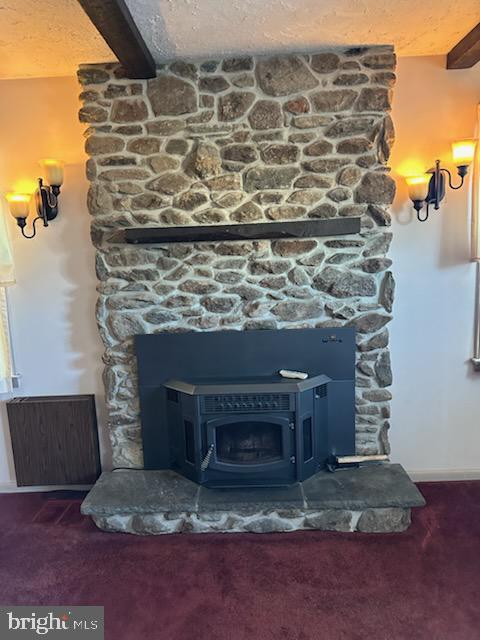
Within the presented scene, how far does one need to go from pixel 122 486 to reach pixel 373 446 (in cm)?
157

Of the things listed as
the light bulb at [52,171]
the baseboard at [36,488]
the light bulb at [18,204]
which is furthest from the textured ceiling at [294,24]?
the baseboard at [36,488]

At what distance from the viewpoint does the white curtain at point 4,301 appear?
280 cm

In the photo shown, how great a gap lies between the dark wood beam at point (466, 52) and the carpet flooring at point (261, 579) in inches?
103

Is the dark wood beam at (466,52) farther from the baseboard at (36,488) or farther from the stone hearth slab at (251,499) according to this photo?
the baseboard at (36,488)

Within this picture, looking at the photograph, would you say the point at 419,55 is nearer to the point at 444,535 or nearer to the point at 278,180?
the point at 278,180

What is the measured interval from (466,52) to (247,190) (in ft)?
4.64

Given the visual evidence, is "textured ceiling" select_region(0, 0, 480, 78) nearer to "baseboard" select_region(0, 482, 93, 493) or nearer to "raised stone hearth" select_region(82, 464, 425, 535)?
"raised stone hearth" select_region(82, 464, 425, 535)

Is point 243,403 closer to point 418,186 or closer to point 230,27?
point 418,186

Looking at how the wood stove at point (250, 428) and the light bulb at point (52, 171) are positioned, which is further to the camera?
the light bulb at point (52, 171)

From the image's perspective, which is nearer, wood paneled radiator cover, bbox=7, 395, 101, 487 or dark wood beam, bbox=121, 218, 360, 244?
dark wood beam, bbox=121, 218, 360, 244

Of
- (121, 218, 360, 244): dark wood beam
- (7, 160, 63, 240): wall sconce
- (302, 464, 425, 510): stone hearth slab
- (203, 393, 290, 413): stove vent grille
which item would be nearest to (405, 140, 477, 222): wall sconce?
(121, 218, 360, 244): dark wood beam

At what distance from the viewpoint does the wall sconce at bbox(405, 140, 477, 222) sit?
8.57 ft

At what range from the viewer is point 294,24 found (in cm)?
222

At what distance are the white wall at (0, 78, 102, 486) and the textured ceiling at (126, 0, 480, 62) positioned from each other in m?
0.77
